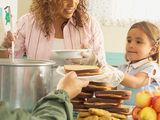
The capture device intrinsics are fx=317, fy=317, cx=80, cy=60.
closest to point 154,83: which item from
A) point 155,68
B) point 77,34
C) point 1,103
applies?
point 155,68

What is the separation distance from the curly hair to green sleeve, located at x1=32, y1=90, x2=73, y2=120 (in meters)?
0.83

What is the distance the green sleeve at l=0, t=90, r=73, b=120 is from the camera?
0.56 m

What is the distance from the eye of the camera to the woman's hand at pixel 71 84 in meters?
0.78

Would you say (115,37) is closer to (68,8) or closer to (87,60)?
(68,8)

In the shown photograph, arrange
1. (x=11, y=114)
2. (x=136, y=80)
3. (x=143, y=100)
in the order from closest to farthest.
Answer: (x=11, y=114)
(x=143, y=100)
(x=136, y=80)

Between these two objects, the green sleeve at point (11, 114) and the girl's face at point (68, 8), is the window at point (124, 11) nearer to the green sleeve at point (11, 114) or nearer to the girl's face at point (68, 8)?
the girl's face at point (68, 8)

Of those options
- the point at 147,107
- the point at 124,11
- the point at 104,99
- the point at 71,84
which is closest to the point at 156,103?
the point at 147,107

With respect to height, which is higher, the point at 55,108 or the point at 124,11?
the point at 124,11

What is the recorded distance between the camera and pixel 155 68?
1502mm

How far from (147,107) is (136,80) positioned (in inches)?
17.7

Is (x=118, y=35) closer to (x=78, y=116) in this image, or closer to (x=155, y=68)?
(x=155, y=68)

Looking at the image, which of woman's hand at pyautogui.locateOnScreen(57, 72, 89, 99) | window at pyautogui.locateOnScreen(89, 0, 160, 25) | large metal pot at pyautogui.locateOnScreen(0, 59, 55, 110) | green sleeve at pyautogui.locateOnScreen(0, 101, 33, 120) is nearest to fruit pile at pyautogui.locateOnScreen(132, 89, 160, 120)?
woman's hand at pyautogui.locateOnScreen(57, 72, 89, 99)

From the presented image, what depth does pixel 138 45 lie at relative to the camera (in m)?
1.56

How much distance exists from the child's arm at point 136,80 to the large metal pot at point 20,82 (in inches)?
20.0
